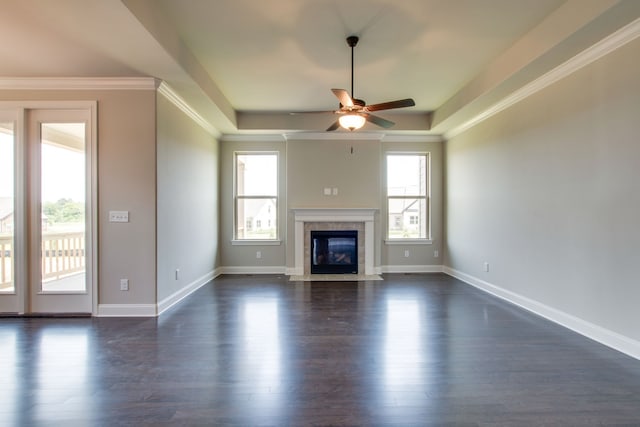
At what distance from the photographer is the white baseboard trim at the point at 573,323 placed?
2.61m

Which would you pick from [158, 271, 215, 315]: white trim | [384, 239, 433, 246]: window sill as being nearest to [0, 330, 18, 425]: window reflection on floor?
[158, 271, 215, 315]: white trim

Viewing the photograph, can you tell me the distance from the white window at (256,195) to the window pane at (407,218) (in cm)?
233

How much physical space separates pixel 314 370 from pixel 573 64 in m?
3.75

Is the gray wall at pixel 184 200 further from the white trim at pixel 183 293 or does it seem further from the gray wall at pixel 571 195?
the gray wall at pixel 571 195

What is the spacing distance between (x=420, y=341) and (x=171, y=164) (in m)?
3.55

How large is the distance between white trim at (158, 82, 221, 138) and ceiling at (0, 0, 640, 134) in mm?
87

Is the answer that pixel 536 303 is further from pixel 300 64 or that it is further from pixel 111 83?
pixel 111 83

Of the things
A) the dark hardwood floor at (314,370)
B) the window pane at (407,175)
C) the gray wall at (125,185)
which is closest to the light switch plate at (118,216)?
→ the gray wall at (125,185)

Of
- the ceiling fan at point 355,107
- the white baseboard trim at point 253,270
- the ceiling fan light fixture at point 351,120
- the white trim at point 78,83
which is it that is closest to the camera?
the ceiling fan at point 355,107

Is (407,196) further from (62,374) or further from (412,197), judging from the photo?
(62,374)

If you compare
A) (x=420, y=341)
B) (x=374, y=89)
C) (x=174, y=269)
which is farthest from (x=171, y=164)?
(x=420, y=341)

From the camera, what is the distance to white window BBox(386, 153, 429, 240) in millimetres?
6211

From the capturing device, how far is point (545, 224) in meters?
3.55

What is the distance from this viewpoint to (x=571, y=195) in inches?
126
